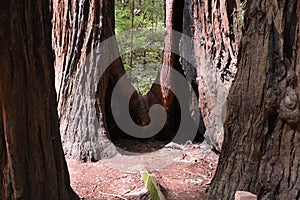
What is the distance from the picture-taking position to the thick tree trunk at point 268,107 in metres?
2.84

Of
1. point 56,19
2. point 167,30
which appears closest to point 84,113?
point 56,19

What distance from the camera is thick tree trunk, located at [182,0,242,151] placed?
4.74 m

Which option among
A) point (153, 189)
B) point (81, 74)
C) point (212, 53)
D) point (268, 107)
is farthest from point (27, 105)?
point (212, 53)

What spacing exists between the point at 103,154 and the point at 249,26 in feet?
9.40

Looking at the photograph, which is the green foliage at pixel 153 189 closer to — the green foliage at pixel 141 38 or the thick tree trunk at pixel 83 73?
the thick tree trunk at pixel 83 73

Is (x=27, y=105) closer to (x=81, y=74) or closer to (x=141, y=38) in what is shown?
(x=81, y=74)

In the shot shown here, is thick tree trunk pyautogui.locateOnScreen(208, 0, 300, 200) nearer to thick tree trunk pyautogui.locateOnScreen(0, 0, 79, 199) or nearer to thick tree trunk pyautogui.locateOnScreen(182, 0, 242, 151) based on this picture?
thick tree trunk pyautogui.locateOnScreen(0, 0, 79, 199)

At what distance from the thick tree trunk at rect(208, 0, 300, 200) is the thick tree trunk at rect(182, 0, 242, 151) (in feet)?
5.50

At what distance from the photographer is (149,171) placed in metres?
4.55

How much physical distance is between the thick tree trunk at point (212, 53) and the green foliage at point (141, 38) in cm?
286

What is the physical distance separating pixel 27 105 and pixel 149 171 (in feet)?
7.71

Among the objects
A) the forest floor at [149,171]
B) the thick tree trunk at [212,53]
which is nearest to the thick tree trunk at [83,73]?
the forest floor at [149,171]

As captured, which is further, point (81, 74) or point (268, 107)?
point (81, 74)

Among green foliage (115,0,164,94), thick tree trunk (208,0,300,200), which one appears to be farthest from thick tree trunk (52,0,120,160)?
green foliage (115,0,164,94)
